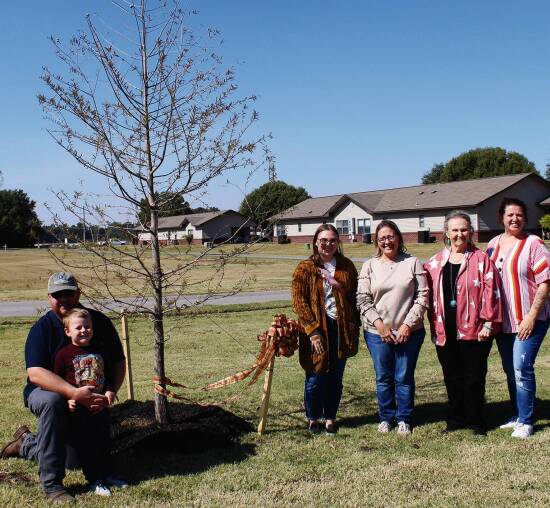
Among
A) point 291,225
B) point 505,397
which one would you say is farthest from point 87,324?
point 291,225

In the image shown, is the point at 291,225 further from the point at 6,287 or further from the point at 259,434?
the point at 259,434

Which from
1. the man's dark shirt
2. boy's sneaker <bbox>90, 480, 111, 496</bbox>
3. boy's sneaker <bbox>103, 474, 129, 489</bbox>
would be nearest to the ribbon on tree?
the man's dark shirt

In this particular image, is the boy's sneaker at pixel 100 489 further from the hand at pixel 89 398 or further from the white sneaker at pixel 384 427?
the white sneaker at pixel 384 427

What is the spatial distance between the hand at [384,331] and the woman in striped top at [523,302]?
99 centimetres

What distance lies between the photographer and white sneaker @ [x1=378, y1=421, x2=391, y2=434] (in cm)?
562

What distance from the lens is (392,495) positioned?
4234 mm

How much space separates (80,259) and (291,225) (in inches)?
2196

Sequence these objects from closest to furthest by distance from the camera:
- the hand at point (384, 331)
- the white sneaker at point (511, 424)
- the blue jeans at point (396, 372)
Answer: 1. the hand at point (384, 331)
2. the blue jeans at point (396, 372)
3. the white sneaker at point (511, 424)

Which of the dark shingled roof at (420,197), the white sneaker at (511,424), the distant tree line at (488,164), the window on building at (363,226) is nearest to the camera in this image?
the white sneaker at (511,424)

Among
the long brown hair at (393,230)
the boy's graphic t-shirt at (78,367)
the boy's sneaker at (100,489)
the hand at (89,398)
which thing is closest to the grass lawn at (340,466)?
the boy's sneaker at (100,489)

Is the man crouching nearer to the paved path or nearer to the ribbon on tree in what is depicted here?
the ribbon on tree

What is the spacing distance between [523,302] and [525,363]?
521mm

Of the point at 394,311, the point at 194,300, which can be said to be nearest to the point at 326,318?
the point at 394,311

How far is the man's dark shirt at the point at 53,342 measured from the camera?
441 cm
